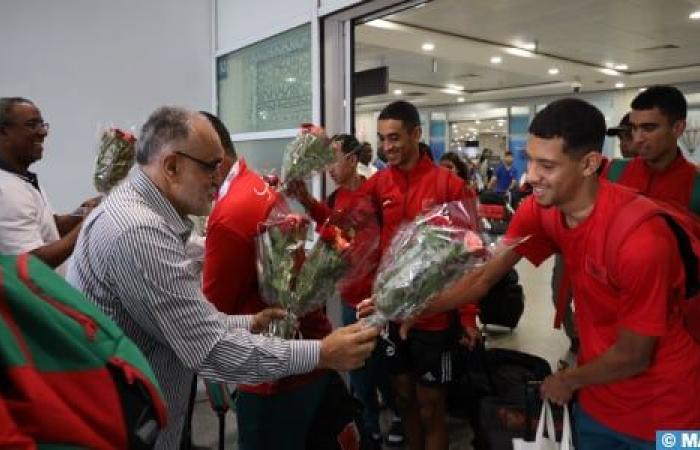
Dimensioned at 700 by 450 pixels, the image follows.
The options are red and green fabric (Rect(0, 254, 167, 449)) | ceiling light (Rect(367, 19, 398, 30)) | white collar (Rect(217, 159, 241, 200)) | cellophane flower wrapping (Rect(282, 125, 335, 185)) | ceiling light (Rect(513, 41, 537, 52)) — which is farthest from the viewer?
ceiling light (Rect(513, 41, 537, 52))

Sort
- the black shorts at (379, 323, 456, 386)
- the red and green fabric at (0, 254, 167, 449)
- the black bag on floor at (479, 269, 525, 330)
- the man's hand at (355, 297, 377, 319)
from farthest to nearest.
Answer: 1. the black bag on floor at (479, 269, 525, 330)
2. the black shorts at (379, 323, 456, 386)
3. the man's hand at (355, 297, 377, 319)
4. the red and green fabric at (0, 254, 167, 449)

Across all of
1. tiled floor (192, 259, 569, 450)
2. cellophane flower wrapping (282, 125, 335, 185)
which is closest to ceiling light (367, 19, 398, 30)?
tiled floor (192, 259, 569, 450)

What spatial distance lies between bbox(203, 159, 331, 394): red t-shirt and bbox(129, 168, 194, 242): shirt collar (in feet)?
0.79

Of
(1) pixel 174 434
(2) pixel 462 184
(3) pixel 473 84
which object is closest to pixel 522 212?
(2) pixel 462 184

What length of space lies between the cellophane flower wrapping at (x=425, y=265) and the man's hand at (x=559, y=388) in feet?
1.58

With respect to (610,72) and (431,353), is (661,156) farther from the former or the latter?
(610,72)

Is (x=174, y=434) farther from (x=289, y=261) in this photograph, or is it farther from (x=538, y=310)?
(x=538, y=310)

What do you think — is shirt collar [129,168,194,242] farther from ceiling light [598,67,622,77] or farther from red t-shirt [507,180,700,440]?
ceiling light [598,67,622,77]

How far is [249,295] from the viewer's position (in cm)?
170

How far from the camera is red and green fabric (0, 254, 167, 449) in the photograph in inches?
23.6

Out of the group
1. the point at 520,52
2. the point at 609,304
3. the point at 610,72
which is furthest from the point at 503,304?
the point at 610,72

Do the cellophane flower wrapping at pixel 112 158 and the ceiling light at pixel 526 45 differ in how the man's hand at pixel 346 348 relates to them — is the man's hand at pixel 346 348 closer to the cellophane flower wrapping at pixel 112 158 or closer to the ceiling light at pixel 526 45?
the cellophane flower wrapping at pixel 112 158

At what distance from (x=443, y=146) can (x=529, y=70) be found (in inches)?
258

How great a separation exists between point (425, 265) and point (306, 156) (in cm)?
84
